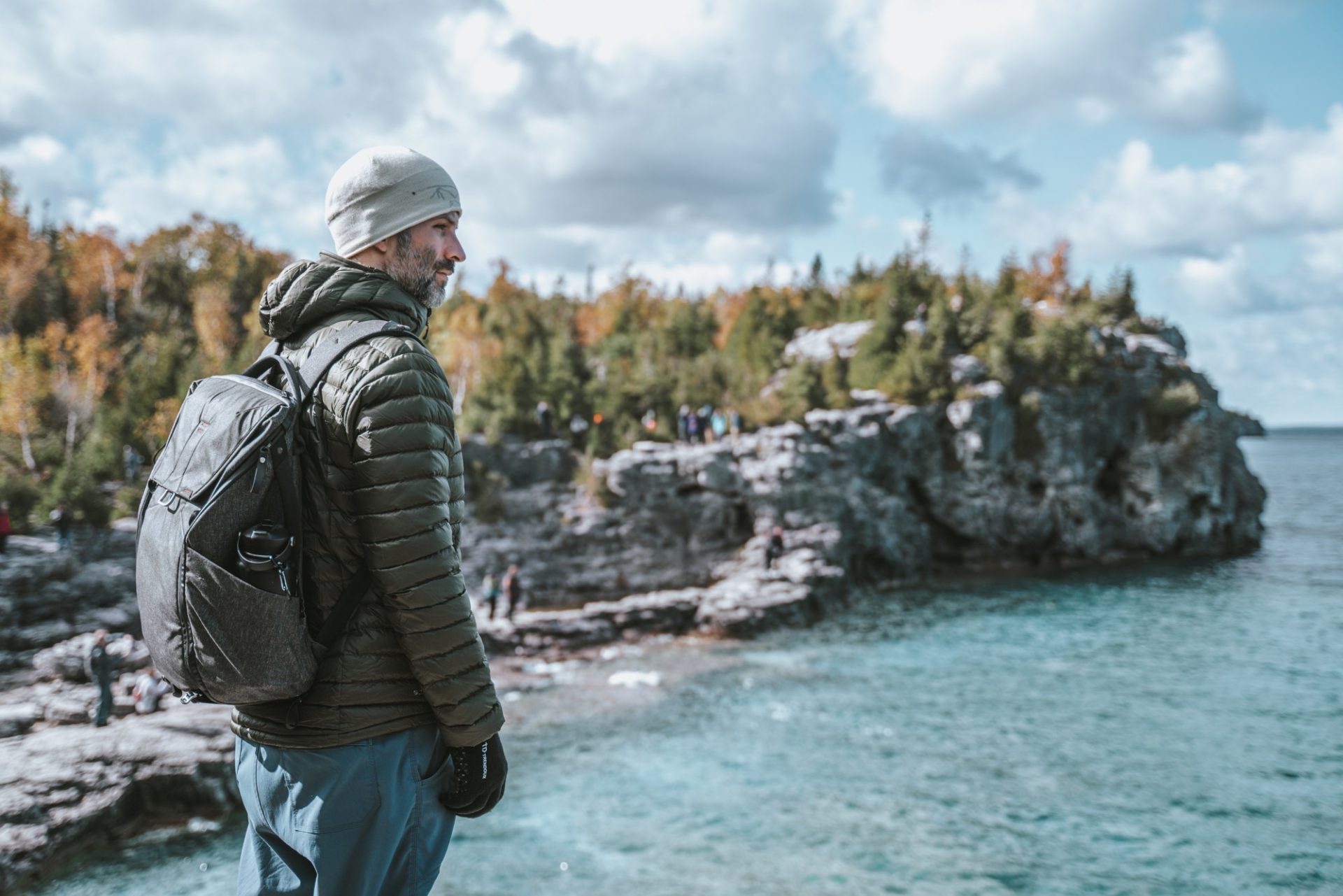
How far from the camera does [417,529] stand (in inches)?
96.1

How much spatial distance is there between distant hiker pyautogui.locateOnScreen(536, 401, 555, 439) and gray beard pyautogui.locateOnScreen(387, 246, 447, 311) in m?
35.2

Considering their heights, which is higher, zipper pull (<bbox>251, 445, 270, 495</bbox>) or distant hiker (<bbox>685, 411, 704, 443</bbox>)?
distant hiker (<bbox>685, 411, 704, 443</bbox>)

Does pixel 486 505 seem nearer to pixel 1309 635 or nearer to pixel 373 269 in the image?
pixel 1309 635

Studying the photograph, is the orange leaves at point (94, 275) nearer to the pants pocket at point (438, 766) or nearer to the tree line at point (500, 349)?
the tree line at point (500, 349)

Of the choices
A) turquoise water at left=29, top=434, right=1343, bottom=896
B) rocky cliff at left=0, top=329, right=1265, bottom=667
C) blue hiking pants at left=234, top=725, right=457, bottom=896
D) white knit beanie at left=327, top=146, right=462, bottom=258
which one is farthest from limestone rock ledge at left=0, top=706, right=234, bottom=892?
white knit beanie at left=327, top=146, right=462, bottom=258

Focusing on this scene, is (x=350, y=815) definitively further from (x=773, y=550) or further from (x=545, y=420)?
(x=545, y=420)

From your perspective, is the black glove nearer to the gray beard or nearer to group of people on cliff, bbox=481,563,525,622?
the gray beard

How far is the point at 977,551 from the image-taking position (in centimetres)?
4300

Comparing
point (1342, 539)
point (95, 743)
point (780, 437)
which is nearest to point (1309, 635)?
point (780, 437)

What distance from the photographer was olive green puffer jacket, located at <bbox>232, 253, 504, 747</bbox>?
2422 millimetres

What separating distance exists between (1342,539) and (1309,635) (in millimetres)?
26568

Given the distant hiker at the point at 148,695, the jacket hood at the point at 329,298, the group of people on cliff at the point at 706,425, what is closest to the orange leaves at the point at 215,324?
the group of people on cliff at the point at 706,425

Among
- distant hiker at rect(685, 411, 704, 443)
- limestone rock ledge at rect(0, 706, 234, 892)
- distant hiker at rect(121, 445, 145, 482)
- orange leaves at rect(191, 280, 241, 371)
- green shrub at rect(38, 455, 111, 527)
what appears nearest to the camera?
limestone rock ledge at rect(0, 706, 234, 892)

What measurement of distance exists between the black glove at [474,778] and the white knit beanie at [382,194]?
1.54 metres
